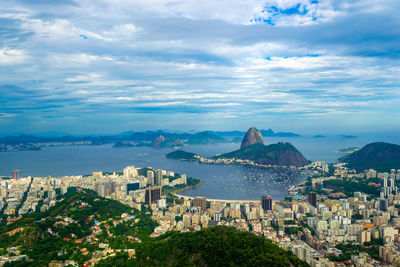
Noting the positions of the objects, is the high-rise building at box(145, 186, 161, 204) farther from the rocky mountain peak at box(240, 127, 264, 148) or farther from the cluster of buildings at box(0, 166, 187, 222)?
the rocky mountain peak at box(240, 127, 264, 148)

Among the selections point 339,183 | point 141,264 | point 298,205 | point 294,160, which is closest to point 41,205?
point 141,264

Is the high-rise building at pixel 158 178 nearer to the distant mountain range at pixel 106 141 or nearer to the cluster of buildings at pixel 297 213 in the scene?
the cluster of buildings at pixel 297 213

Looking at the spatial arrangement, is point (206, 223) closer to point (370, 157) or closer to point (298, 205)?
point (298, 205)

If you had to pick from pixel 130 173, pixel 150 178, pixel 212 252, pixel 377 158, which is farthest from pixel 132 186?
pixel 377 158

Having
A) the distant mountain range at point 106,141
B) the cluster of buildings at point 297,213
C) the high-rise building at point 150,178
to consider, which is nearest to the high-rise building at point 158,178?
the cluster of buildings at point 297,213

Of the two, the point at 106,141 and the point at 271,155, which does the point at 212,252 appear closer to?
the point at 271,155
